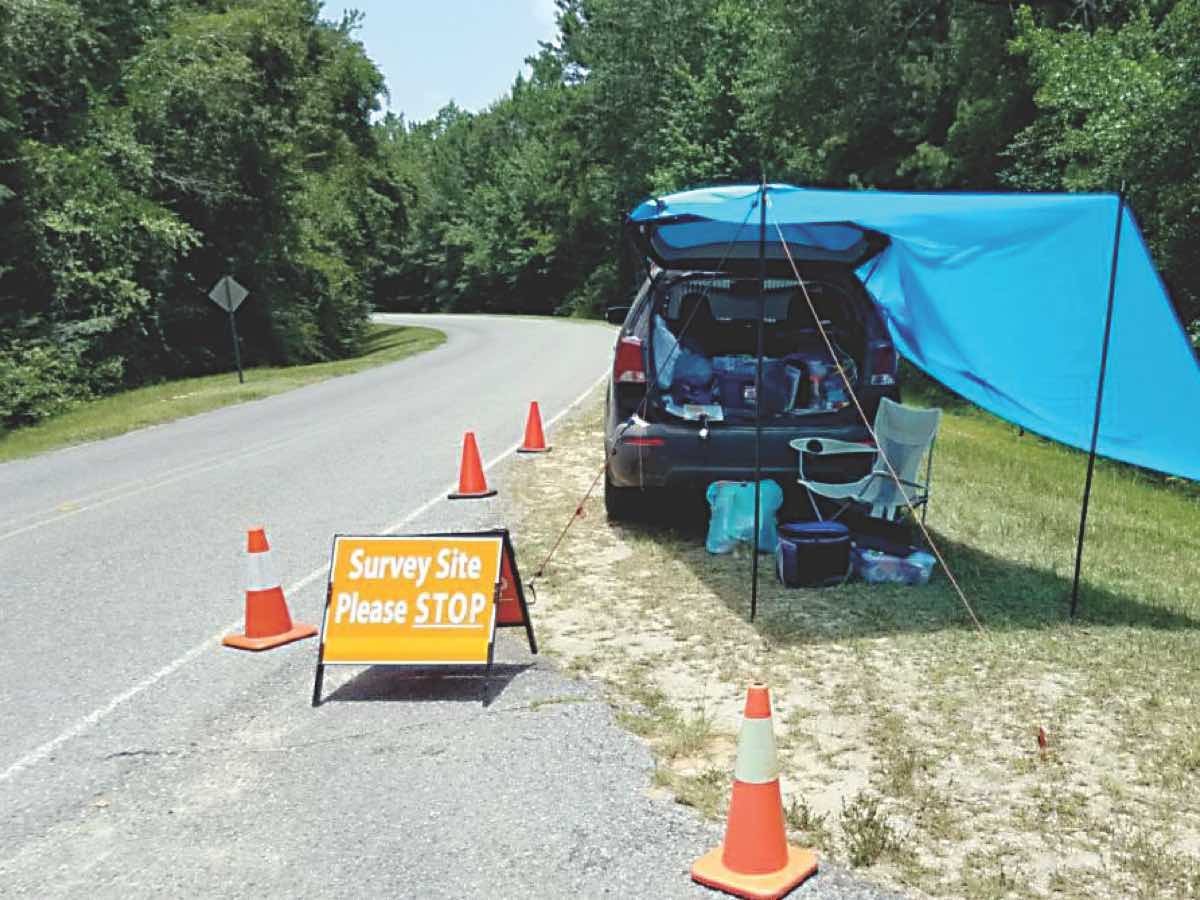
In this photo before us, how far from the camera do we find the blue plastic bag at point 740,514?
7348mm

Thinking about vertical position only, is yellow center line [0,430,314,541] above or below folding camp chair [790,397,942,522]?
below

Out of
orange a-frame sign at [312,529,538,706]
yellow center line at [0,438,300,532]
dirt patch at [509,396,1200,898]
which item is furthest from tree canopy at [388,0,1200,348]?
yellow center line at [0,438,300,532]

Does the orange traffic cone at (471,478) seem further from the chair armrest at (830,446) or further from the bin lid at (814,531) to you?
the bin lid at (814,531)

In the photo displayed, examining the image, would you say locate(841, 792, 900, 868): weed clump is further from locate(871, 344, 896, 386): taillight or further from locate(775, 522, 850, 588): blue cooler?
locate(871, 344, 896, 386): taillight

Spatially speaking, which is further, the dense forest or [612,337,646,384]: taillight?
the dense forest

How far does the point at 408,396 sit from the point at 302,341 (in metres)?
15.2

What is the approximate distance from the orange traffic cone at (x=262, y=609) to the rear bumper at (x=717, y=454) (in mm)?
2560

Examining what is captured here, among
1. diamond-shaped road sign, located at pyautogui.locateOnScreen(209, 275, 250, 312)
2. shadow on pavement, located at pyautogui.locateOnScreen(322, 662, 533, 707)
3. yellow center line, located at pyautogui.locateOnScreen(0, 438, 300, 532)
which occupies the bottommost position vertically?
yellow center line, located at pyautogui.locateOnScreen(0, 438, 300, 532)

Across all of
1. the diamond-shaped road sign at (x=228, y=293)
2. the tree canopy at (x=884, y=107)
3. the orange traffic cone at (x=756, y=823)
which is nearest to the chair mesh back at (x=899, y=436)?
the tree canopy at (x=884, y=107)

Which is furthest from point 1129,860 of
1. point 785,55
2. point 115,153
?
point 115,153

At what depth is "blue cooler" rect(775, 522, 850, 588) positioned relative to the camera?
6.59 metres

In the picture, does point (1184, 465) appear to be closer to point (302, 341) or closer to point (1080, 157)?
point (1080, 157)

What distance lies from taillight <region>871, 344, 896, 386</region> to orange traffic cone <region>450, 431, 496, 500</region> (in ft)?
12.3

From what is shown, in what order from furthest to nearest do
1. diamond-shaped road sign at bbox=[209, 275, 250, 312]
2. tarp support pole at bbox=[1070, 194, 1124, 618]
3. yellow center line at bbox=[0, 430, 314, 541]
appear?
diamond-shaped road sign at bbox=[209, 275, 250, 312]
yellow center line at bbox=[0, 430, 314, 541]
tarp support pole at bbox=[1070, 194, 1124, 618]
